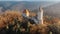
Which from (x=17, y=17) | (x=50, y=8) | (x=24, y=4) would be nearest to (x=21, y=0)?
(x=24, y=4)

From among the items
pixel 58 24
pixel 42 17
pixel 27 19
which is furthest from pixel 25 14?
pixel 58 24

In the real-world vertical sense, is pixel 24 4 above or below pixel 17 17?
above

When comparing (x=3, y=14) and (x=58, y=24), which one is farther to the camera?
(x=3, y=14)

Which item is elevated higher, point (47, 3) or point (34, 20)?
point (47, 3)

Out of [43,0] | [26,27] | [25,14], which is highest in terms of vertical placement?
[43,0]

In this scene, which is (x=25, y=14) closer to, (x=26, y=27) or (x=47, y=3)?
(x=26, y=27)

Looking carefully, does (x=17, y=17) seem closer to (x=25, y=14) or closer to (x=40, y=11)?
(x=25, y=14)

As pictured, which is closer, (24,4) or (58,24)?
(58,24)

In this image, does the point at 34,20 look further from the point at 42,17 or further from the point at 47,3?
the point at 47,3
